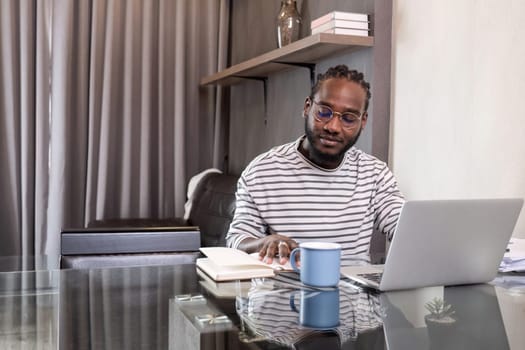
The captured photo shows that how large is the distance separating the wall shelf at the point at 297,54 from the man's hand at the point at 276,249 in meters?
1.11

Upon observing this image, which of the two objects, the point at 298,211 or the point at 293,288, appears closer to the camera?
the point at 293,288

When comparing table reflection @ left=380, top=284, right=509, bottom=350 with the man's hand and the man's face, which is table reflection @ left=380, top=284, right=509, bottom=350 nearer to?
the man's hand

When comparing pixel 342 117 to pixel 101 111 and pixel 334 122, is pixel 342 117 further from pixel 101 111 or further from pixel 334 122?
pixel 101 111

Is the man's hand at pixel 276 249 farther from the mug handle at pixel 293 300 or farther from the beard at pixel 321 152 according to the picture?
the beard at pixel 321 152

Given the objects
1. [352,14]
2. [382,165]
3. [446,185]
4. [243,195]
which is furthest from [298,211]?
[352,14]

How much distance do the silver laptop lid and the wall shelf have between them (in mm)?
1252

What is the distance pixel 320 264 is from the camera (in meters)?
1.13

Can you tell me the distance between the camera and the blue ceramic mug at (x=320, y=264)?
1.12m

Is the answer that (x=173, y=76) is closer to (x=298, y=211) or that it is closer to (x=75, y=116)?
(x=75, y=116)

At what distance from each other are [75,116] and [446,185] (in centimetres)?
258

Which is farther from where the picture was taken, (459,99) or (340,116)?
(459,99)

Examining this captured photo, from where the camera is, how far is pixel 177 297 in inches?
42.2

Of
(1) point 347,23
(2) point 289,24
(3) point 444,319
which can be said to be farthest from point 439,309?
(2) point 289,24

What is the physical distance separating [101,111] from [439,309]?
313cm
